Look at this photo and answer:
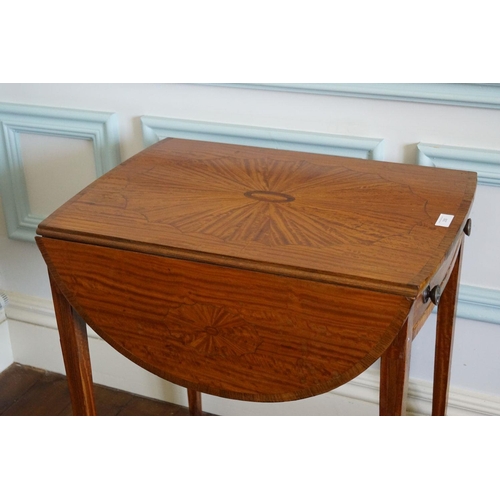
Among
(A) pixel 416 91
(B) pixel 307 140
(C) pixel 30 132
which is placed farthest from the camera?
(C) pixel 30 132

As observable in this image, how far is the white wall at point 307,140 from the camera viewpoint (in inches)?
58.2

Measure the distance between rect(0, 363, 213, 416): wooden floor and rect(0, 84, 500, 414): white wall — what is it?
4 centimetres

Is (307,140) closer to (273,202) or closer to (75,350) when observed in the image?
(273,202)

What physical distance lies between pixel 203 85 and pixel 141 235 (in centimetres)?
60

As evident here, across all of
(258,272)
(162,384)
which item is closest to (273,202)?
(258,272)

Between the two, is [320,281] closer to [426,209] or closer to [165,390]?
[426,209]

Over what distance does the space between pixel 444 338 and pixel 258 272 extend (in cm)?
61

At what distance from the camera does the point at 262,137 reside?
1.61m

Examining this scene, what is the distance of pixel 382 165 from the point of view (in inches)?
55.6

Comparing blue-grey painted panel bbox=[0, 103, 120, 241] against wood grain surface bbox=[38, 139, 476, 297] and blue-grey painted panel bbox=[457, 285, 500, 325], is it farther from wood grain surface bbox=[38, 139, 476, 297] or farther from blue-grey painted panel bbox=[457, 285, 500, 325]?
blue-grey painted panel bbox=[457, 285, 500, 325]

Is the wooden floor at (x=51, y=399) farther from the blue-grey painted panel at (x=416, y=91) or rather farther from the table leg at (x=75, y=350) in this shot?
the blue-grey painted panel at (x=416, y=91)

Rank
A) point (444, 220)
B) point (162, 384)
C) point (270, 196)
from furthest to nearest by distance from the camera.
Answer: point (162, 384)
point (270, 196)
point (444, 220)

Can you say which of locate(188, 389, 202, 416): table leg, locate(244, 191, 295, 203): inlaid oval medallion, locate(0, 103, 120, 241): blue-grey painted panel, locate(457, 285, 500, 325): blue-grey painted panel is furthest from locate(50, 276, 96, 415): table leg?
locate(457, 285, 500, 325): blue-grey painted panel

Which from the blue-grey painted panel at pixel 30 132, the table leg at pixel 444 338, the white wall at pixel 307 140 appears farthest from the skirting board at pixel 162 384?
the blue-grey painted panel at pixel 30 132
